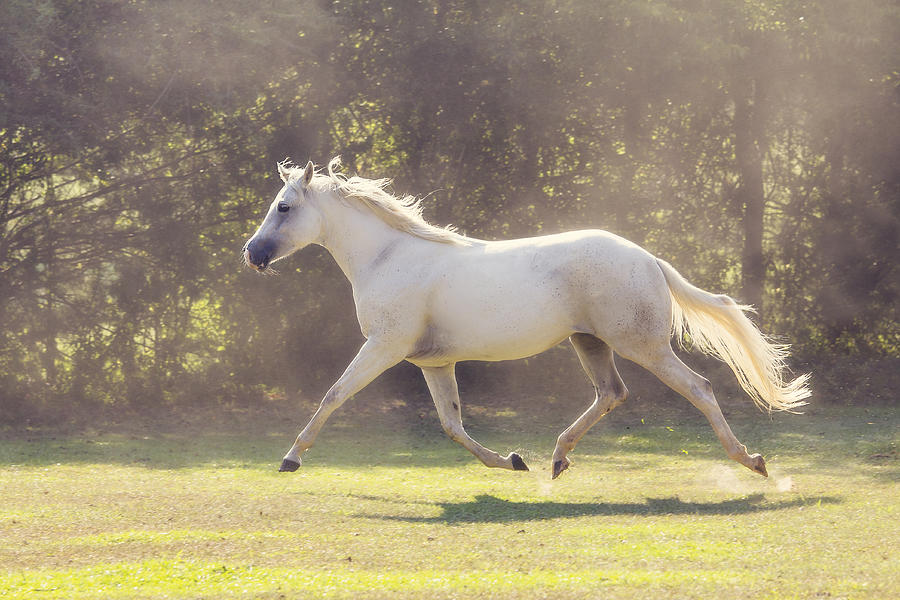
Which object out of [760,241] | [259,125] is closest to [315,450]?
[259,125]

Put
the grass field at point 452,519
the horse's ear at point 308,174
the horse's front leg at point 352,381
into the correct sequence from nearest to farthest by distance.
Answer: the grass field at point 452,519 → the horse's front leg at point 352,381 → the horse's ear at point 308,174

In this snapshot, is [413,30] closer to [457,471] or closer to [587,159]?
[587,159]

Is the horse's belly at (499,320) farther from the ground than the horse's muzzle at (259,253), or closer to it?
closer to it

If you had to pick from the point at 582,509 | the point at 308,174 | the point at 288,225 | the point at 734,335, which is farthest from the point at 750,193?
the point at 582,509

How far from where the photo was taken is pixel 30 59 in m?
12.2

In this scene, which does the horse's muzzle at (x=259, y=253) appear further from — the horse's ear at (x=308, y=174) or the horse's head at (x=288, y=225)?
the horse's ear at (x=308, y=174)

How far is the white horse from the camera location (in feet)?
24.3

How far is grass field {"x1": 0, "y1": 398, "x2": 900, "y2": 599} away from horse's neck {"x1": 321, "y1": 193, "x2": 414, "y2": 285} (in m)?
1.59

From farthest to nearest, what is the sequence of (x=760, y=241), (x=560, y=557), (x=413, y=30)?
(x=760, y=241)
(x=413, y=30)
(x=560, y=557)

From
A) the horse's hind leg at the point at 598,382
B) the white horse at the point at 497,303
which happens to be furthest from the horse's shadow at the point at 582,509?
the horse's hind leg at the point at 598,382

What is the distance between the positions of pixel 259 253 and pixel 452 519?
230cm

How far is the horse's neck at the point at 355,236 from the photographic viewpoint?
25.8 feet

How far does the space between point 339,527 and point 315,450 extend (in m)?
4.32

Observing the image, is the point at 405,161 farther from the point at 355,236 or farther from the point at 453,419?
the point at 453,419
